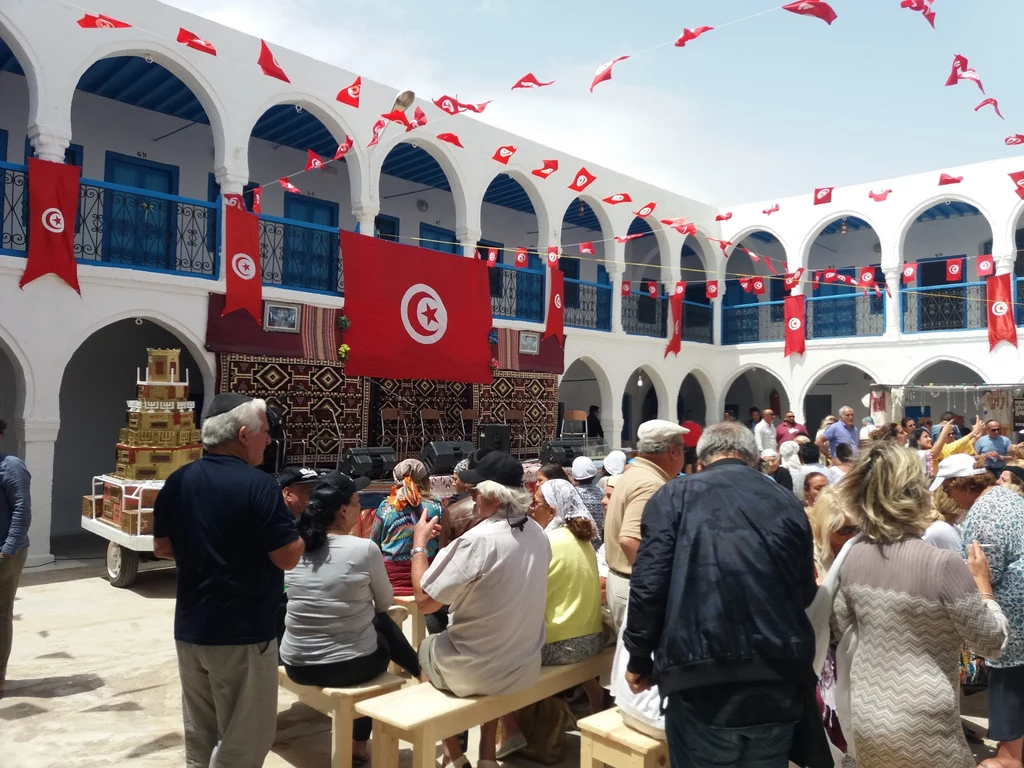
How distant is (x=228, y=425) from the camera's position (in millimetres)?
2615

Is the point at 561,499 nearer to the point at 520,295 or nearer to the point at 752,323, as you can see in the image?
the point at 520,295

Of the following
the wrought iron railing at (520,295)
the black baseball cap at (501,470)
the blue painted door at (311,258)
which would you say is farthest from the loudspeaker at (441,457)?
the black baseball cap at (501,470)

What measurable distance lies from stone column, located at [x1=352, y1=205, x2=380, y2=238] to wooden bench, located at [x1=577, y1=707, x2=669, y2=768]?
8455 millimetres

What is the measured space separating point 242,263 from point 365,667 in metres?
6.88

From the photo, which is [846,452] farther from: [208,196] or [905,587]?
[208,196]

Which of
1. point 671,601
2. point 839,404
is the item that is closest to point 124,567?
point 671,601

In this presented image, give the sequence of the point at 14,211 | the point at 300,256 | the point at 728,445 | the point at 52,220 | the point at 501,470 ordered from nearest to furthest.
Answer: the point at 728,445
the point at 501,470
the point at 52,220
the point at 14,211
the point at 300,256

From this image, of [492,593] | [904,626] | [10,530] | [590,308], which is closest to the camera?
[904,626]

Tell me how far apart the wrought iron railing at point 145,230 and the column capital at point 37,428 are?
5.61 feet

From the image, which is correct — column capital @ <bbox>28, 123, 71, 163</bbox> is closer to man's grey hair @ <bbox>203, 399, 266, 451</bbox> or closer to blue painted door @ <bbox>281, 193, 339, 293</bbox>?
blue painted door @ <bbox>281, 193, 339, 293</bbox>

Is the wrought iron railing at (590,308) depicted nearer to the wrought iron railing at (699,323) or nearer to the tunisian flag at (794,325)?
the wrought iron railing at (699,323)

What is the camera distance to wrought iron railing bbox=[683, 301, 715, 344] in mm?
16406

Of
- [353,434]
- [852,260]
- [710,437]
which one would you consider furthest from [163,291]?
[852,260]

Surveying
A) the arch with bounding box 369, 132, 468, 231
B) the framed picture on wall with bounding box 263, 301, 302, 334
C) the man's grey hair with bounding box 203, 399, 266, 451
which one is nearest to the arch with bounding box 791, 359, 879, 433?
the arch with bounding box 369, 132, 468, 231
